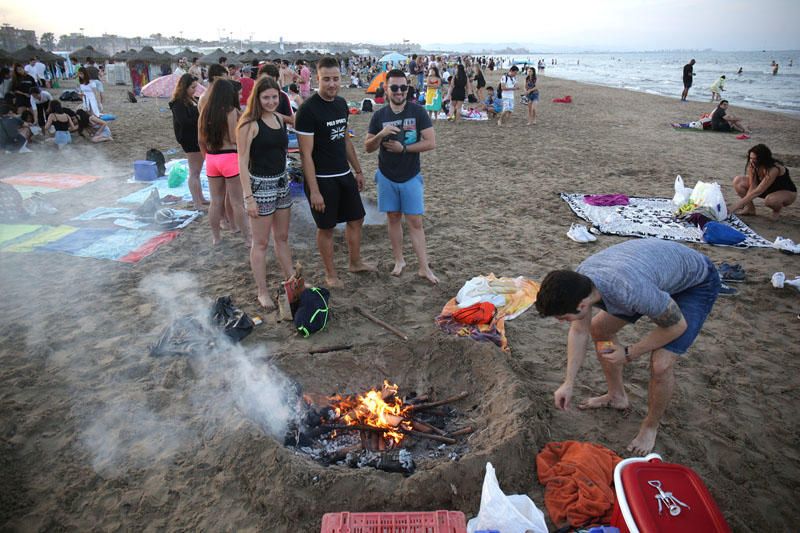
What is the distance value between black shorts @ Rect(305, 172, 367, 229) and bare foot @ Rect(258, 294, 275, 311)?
904mm

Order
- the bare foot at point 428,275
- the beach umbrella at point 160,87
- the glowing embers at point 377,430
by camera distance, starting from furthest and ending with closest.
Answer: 1. the beach umbrella at point 160,87
2. the bare foot at point 428,275
3. the glowing embers at point 377,430

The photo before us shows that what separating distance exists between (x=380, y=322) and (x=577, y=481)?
217 cm

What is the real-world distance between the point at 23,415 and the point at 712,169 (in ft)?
39.0

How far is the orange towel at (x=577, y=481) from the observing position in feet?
8.29

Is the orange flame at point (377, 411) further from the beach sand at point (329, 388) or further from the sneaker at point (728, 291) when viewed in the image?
the sneaker at point (728, 291)

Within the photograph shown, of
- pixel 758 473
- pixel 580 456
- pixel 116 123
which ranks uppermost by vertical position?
pixel 116 123

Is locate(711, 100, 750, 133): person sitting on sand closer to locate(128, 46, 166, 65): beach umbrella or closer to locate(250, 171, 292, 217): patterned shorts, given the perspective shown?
locate(250, 171, 292, 217): patterned shorts

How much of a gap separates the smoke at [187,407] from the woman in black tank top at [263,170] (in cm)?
95

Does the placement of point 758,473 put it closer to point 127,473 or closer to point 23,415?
point 127,473

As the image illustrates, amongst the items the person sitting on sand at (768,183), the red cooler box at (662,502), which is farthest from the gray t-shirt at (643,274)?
the person sitting on sand at (768,183)

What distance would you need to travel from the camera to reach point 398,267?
17.6 ft

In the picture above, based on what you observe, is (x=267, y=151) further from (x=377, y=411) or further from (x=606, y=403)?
(x=606, y=403)

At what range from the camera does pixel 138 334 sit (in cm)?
420

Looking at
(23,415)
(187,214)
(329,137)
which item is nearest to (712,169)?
(329,137)
